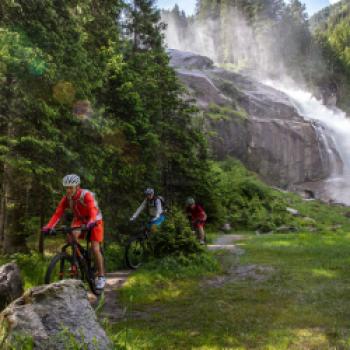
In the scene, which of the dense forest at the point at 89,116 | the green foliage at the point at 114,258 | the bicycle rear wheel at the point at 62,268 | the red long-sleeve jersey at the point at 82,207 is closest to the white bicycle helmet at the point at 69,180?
the red long-sleeve jersey at the point at 82,207

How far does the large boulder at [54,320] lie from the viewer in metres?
3.85

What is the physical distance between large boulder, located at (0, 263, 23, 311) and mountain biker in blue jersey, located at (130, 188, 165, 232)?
4901 mm

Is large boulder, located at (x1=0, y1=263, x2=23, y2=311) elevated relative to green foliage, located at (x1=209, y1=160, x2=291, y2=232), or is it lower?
elevated

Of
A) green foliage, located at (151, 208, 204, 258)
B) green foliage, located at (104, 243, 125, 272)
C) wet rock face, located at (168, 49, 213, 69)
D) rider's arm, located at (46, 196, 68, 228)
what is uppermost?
wet rock face, located at (168, 49, 213, 69)

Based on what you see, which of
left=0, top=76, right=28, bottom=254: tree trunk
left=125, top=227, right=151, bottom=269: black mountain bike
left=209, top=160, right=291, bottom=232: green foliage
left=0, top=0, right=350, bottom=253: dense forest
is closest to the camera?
left=0, top=0, right=350, bottom=253: dense forest

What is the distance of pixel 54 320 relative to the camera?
423cm

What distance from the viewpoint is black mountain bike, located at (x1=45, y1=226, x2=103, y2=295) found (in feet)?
21.8

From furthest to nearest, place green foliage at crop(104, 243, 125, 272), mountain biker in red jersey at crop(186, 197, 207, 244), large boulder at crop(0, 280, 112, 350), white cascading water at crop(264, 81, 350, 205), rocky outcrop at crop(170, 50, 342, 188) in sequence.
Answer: white cascading water at crop(264, 81, 350, 205) → rocky outcrop at crop(170, 50, 342, 188) → mountain biker in red jersey at crop(186, 197, 207, 244) → green foliage at crop(104, 243, 125, 272) → large boulder at crop(0, 280, 112, 350)

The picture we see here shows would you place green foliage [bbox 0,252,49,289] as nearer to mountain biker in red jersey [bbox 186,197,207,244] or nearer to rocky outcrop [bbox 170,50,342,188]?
mountain biker in red jersey [bbox 186,197,207,244]

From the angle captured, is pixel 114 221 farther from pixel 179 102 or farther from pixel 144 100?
pixel 179 102

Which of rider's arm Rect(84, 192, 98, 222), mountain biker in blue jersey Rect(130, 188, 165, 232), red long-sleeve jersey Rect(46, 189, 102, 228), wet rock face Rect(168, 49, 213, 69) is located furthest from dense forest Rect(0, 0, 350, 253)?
wet rock face Rect(168, 49, 213, 69)

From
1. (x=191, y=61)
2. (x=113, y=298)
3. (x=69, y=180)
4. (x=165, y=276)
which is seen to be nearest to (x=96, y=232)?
(x=69, y=180)

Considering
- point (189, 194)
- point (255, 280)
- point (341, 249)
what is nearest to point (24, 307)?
point (255, 280)

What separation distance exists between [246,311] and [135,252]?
17.9 feet
